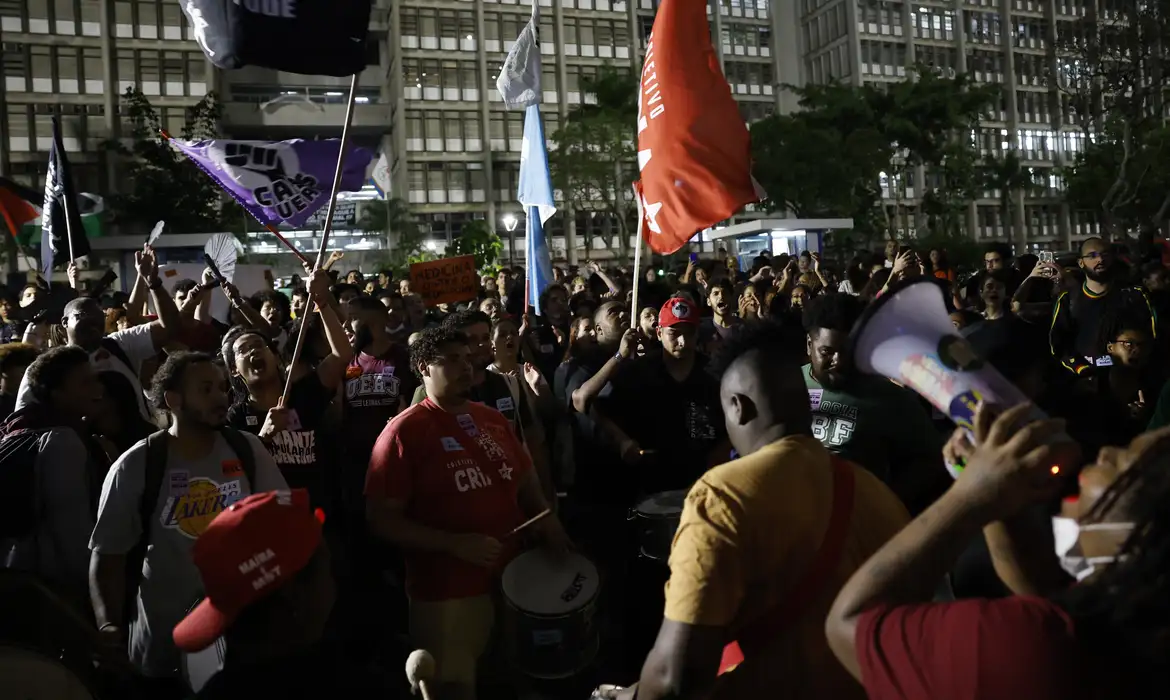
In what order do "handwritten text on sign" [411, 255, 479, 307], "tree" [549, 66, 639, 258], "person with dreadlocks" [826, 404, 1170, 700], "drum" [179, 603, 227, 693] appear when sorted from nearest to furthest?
"person with dreadlocks" [826, 404, 1170, 700] → "drum" [179, 603, 227, 693] → "handwritten text on sign" [411, 255, 479, 307] → "tree" [549, 66, 639, 258]

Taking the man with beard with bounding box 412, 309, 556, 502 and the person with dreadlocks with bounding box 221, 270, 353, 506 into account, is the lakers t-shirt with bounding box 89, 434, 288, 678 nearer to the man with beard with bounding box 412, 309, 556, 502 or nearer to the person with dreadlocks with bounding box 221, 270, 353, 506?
the person with dreadlocks with bounding box 221, 270, 353, 506

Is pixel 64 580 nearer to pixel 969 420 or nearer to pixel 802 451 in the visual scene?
pixel 802 451

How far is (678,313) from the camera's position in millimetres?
5555

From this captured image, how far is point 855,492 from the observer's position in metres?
2.27

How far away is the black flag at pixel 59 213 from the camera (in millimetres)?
11742

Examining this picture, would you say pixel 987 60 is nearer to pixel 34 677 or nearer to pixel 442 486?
pixel 442 486

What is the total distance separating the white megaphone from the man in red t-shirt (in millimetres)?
2415

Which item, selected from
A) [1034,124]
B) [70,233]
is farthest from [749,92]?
[70,233]

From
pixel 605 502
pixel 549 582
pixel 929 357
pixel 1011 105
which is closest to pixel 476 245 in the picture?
pixel 605 502

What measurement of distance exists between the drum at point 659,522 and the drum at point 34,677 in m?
2.31

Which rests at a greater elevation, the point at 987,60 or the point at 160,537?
the point at 987,60

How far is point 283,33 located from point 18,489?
245 cm

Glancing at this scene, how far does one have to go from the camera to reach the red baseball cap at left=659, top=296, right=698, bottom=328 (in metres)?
5.54

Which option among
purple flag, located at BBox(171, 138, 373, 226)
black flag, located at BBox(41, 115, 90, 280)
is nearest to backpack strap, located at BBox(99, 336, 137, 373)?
purple flag, located at BBox(171, 138, 373, 226)
